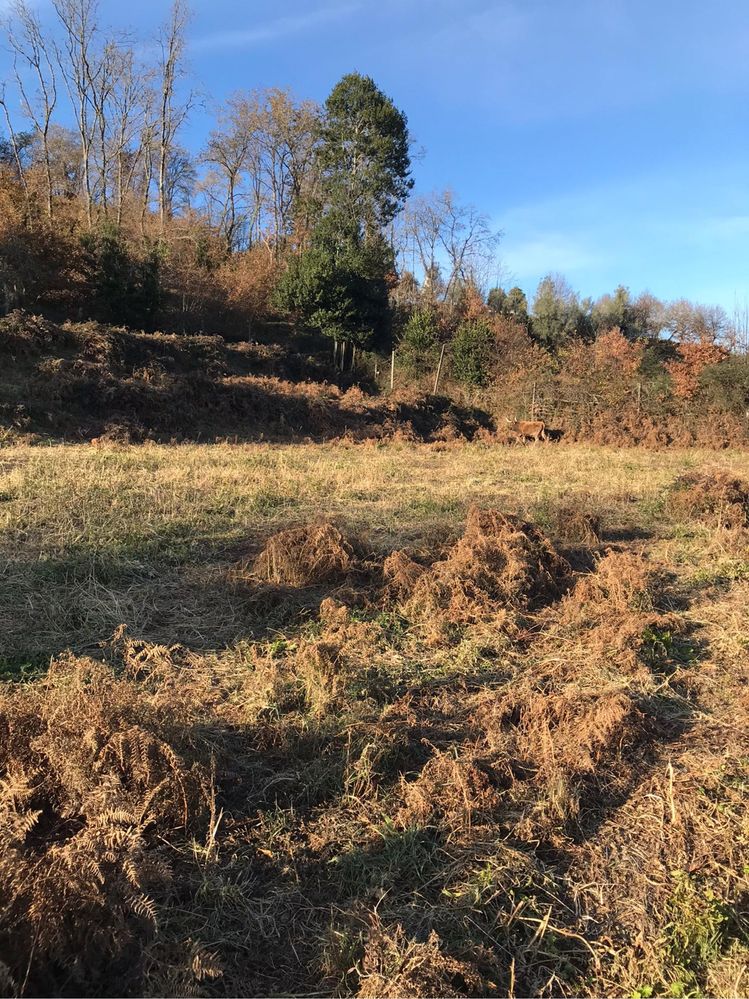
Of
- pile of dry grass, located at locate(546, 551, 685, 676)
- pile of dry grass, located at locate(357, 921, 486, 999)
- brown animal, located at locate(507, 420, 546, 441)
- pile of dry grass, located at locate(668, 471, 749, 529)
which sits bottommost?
pile of dry grass, located at locate(357, 921, 486, 999)

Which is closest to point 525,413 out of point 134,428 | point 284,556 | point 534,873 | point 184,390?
point 184,390

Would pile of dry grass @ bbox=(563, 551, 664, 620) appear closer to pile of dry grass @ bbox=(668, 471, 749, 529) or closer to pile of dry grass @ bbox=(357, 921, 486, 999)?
pile of dry grass @ bbox=(668, 471, 749, 529)

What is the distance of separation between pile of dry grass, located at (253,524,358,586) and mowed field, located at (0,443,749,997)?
23mm

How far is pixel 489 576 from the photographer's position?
18.0 ft

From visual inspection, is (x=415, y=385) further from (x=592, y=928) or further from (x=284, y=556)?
(x=592, y=928)

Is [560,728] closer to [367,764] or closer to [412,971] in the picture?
[367,764]

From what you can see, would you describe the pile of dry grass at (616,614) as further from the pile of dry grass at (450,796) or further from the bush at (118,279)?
the bush at (118,279)

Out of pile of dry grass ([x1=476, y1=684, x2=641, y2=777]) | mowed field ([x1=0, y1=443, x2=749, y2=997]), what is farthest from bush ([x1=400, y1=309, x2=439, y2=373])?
pile of dry grass ([x1=476, y1=684, x2=641, y2=777])

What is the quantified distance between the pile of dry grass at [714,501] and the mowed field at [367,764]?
5.86ft

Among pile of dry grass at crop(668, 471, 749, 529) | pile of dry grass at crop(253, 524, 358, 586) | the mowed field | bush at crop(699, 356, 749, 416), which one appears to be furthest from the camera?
bush at crop(699, 356, 749, 416)

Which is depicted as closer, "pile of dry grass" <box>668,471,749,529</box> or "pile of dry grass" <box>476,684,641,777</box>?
"pile of dry grass" <box>476,684,641,777</box>

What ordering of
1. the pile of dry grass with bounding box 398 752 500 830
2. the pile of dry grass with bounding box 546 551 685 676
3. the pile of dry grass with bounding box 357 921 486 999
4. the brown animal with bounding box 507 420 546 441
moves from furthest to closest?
1. the brown animal with bounding box 507 420 546 441
2. the pile of dry grass with bounding box 546 551 685 676
3. the pile of dry grass with bounding box 398 752 500 830
4. the pile of dry grass with bounding box 357 921 486 999

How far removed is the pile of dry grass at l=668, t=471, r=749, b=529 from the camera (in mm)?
8148

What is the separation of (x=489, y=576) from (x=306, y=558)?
1.64 metres
